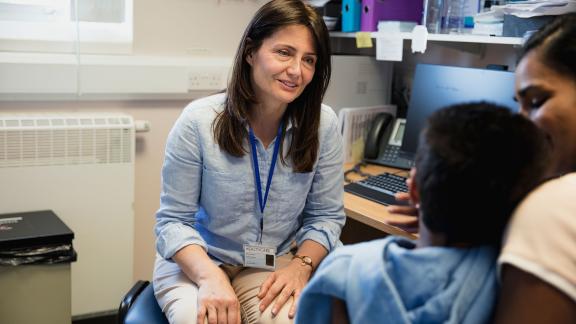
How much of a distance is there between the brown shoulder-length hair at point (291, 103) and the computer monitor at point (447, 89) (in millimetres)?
523

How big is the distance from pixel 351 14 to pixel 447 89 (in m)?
0.53

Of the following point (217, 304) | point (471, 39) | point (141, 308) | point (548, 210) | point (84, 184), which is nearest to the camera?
point (548, 210)

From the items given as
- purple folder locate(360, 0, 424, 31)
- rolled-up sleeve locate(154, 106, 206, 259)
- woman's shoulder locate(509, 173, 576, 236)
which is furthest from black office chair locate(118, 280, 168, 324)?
purple folder locate(360, 0, 424, 31)

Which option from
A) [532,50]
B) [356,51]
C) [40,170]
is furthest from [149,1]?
[532,50]

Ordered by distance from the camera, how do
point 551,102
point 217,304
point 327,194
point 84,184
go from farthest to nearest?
point 84,184 < point 327,194 < point 217,304 < point 551,102

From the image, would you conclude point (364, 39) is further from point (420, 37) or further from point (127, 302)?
point (127, 302)

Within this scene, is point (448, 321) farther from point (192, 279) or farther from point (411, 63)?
point (411, 63)

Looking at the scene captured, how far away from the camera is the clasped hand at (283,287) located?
1552 mm

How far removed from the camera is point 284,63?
170 cm

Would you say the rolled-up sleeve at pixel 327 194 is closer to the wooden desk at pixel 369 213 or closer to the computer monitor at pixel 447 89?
the wooden desk at pixel 369 213

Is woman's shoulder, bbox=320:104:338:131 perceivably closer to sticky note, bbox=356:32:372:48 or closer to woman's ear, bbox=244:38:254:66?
woman's ear, bbox=244:38:254:66

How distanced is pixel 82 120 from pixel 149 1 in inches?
20.9

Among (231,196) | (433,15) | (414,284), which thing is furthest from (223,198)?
(433,15)

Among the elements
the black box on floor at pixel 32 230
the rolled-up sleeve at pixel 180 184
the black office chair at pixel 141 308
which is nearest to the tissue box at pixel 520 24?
the rolled-up sleeve at pixel 180 184
